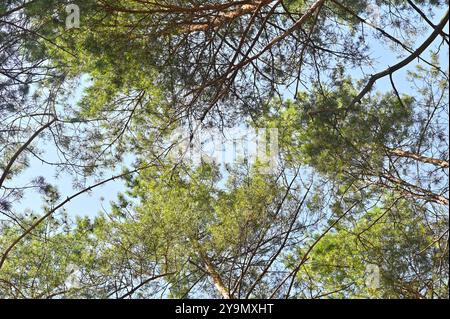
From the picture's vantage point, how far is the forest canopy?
3.27 m

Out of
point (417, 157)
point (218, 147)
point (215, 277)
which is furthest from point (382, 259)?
point (218, 147)

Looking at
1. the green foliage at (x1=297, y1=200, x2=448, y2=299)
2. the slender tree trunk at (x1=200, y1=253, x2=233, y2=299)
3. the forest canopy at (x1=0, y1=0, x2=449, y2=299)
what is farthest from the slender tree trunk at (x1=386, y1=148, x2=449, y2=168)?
the slender tree trunk at (x1=200, y1=253, x2=233, y2=299)

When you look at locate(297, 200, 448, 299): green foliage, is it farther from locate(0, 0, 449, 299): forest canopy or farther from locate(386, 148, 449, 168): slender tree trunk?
locate(386, 148, 449, 168): slender tree trunk

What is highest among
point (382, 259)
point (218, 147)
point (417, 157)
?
point (218, 147)

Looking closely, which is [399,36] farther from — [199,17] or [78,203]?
[78,203]

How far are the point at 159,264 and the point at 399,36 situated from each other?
1903 mm

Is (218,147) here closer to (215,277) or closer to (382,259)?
(215,277)

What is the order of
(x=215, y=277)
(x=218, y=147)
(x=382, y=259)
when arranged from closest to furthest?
(x=382, y=259) → (x=215, y=277) → (x=218, y=147)

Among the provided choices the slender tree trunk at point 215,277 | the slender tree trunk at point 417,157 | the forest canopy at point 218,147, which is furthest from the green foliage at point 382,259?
the slender tree trunk at point 215,277

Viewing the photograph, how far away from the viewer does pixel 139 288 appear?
3293 mm

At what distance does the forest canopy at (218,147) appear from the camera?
3266 millimetres

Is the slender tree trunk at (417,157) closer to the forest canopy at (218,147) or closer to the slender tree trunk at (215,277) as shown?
the forest canopy at (218,147)

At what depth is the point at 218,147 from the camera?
3746mm
